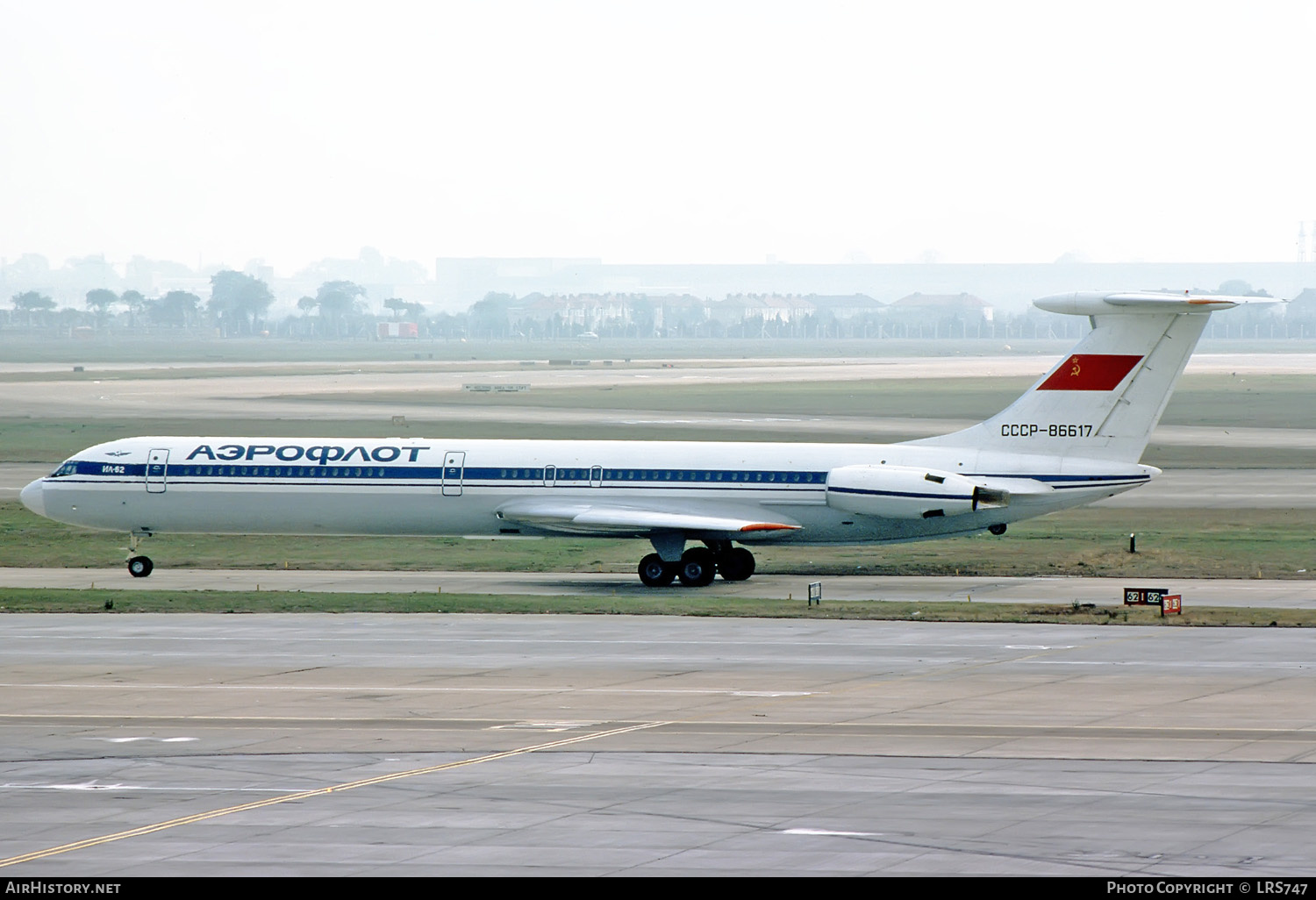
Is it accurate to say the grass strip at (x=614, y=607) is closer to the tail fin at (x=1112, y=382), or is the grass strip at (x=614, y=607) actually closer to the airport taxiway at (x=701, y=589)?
the airport taxiway at (x=701, y=589)

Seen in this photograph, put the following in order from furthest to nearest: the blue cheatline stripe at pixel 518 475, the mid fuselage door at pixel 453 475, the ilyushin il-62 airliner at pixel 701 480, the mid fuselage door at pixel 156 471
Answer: the mid fuselage door at pixel 156 471
the mid fuselage door at pixel 453 475
the blue cheatline stripe at pixel 518 475
the ilyushin il-62 airliner at pixel 701 480

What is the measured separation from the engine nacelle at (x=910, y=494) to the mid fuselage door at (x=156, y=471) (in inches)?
701

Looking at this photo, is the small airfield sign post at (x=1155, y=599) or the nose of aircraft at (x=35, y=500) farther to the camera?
the nose of aircraft at (x=35, y=500)

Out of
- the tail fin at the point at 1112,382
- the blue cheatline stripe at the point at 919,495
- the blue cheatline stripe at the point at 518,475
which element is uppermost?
the tail fin at the point at 1112,382

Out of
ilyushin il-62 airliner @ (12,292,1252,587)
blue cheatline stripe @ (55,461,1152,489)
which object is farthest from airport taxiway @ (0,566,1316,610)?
blue cheatline stripe @ (55,461,1152,489)

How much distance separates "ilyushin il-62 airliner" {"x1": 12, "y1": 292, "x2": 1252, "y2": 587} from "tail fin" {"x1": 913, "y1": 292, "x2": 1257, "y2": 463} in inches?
1.7

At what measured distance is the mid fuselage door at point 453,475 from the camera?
46125 mm

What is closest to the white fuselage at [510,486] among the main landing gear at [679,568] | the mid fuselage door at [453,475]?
the mid fuselage door at [453,475]

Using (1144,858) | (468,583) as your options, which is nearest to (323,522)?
(468,583)

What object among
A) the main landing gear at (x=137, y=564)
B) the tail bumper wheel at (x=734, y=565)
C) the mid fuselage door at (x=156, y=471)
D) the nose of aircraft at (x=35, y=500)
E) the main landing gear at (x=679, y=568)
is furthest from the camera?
the nose of aircraft at (x=35, y=500)

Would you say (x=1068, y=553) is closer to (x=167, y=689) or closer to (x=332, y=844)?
(x=167, y=689)

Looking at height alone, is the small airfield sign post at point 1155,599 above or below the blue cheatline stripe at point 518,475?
below

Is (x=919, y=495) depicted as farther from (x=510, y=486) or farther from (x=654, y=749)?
(x=654, y=749)

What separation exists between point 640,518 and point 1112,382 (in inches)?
476
